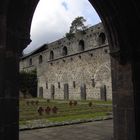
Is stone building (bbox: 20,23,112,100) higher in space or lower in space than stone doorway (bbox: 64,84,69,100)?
higher

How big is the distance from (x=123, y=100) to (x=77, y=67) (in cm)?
2632

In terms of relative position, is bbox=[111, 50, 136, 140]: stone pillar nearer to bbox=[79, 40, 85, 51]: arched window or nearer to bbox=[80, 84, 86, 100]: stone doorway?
bbox=[80, 84, 86, 100]: stone doorway

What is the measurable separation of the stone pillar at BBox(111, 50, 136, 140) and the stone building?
68.2ft

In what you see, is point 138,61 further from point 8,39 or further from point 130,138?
point 8,39

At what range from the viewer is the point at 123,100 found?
207 inches

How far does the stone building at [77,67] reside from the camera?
2756 cm

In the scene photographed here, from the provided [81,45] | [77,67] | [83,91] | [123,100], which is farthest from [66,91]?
[123,100]

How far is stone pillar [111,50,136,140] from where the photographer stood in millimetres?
5125

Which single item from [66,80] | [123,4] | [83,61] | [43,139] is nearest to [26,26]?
[123,4]

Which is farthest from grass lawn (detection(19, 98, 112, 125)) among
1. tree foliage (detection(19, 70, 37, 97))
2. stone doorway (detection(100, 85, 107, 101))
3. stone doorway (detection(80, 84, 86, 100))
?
tree foliage (detection(19, 70, 37, 97))

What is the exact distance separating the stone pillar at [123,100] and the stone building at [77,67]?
2078 cm

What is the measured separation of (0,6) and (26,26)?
0.50 metres

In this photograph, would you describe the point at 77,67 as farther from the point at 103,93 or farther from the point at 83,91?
the point at 103,93

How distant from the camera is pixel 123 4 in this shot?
518 cm
